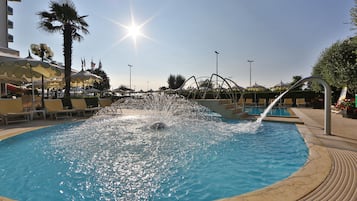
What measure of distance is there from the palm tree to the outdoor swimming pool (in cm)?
874

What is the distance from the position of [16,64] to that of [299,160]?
11414 millimetres

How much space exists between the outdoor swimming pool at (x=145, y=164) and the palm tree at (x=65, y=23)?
8.74 meters

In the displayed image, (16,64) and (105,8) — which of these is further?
(105,8)

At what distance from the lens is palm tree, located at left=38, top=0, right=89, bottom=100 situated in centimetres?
1395

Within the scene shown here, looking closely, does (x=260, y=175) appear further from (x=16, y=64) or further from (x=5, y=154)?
(x=16, y=64)

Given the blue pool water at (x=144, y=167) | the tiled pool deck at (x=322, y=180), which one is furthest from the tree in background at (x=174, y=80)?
the tiled pool deck at (x=322, y=180)

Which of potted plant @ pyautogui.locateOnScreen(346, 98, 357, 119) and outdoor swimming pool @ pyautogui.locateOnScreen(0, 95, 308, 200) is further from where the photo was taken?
potted plant @ pyautogui.locateOnScreen(346, 98, 357, 119)

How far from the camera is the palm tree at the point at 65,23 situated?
45.8 ft

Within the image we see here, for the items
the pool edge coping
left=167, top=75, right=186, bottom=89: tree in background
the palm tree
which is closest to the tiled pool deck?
the pool edge coping

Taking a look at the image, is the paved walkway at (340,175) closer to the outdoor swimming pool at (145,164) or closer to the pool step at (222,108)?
the outdoor swimming pool at (145,164)

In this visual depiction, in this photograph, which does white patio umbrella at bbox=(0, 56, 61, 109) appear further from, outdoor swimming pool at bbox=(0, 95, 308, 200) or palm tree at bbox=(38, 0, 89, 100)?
outdoor swimming pool at bbox=(0, 95, 308, 200)

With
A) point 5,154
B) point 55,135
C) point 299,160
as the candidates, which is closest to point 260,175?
point 299,160

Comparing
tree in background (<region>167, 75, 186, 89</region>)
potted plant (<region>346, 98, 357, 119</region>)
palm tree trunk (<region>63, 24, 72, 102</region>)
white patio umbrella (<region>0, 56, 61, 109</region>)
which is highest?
tree in background (<region>167, 75, 186, 89</region>)

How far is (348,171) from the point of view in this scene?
10.8ft
